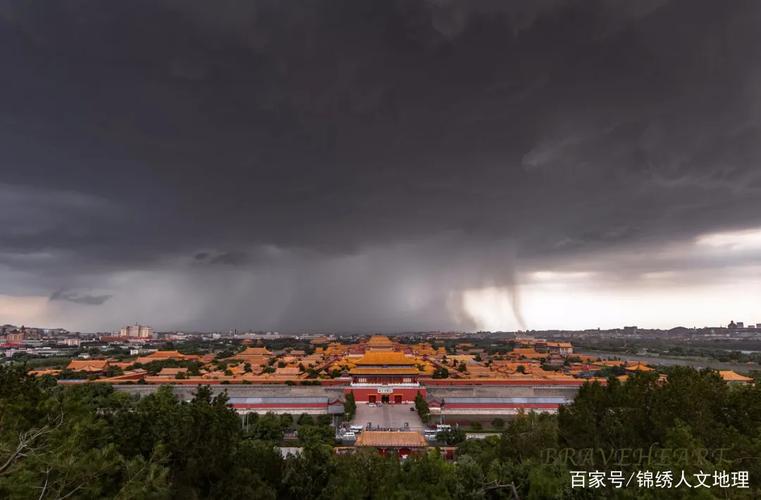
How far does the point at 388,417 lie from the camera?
3234cm

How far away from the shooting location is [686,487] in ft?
30.6

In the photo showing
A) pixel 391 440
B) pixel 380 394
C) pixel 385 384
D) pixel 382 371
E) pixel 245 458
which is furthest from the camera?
pixel 382 371

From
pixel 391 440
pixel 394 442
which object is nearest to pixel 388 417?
pixel 391 440

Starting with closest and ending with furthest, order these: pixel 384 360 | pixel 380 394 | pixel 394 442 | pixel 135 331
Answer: pixel 394 442, pixel 380 394, pixel 384 360, pixel 135 331

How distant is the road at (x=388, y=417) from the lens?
30750 mm

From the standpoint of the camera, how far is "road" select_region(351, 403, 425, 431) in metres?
30.8

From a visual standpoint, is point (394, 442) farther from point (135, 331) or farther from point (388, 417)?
point (135, 331)

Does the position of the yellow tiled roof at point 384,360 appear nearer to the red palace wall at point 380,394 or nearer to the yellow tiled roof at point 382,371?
the yellow tiled roof at point 382,371

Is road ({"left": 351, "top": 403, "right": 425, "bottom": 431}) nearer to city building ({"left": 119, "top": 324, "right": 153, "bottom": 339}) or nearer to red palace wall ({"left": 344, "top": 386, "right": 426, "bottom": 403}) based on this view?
red palace wall ({"left": 344, "top": 386, "right": 426, "bottom": 403})

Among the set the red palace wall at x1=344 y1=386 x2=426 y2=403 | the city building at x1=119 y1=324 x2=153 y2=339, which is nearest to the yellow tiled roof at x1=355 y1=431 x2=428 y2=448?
the red palace wall at x1=344 y1=386 x2=426 y2=403

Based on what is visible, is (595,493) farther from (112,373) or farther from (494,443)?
(112,373)

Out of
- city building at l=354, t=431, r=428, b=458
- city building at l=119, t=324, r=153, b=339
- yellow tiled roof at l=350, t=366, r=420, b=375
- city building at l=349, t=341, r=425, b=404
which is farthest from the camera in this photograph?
city building at l=119, t=324, r=153, b=339

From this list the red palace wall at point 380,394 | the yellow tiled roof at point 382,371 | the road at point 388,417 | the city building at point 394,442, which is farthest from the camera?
the yellow tiled roof at point 382,371

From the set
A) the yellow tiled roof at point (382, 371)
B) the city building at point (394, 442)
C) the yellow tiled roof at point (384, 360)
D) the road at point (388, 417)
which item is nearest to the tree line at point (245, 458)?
the city building at point (394, 442)
